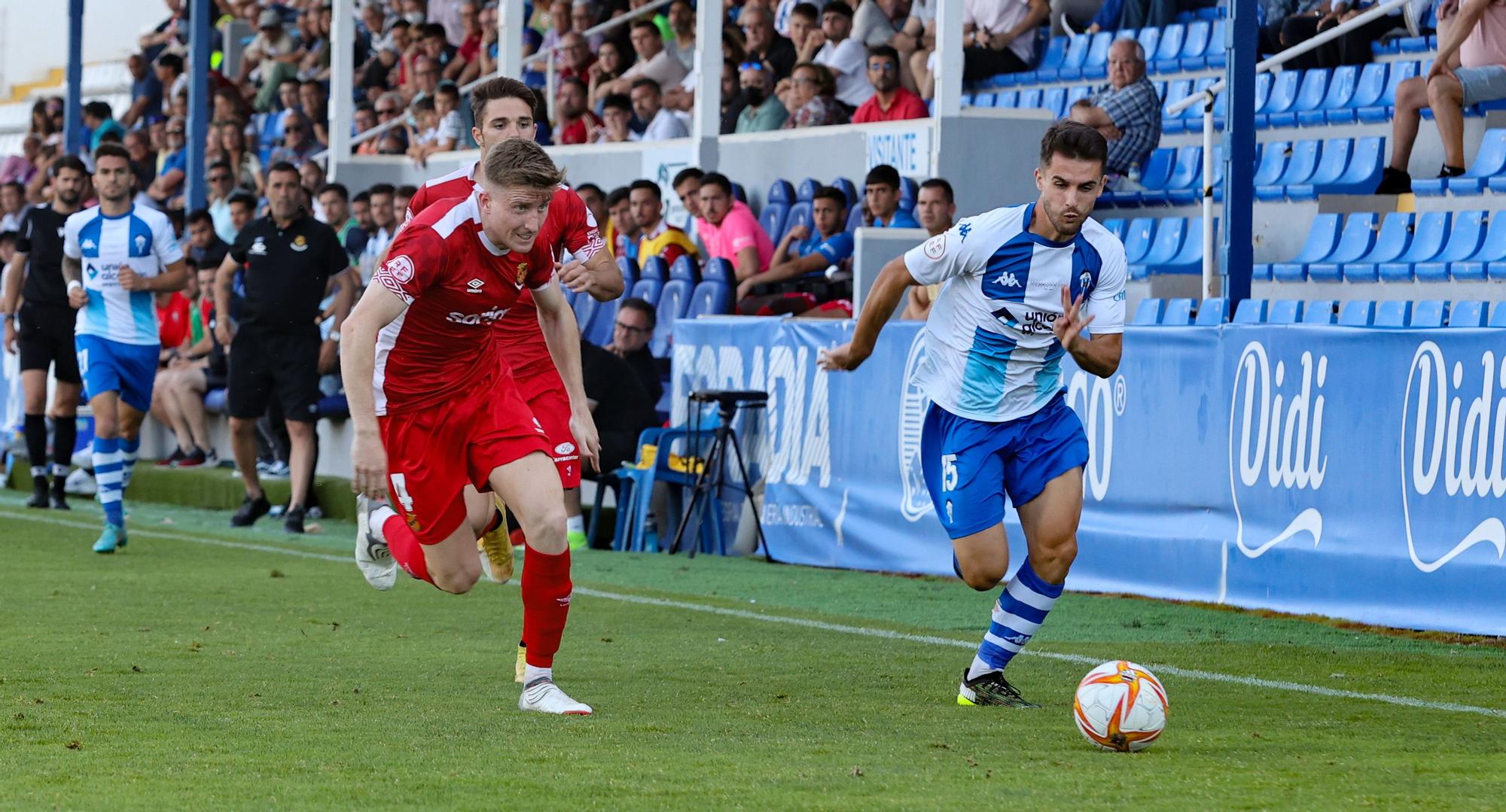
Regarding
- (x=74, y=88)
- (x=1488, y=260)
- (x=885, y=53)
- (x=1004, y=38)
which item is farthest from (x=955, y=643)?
(x=74, y=88)

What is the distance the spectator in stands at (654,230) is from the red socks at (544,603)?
975 cm

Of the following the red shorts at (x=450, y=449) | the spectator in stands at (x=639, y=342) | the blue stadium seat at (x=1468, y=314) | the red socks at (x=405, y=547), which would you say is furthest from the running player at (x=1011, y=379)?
the spectator in stands at (x=639, y=342)

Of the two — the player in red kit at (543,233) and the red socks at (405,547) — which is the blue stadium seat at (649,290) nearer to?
the player in red kit at (543,233)

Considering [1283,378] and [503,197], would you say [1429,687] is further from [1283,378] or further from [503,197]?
[503,197]

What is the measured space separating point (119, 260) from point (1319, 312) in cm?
713

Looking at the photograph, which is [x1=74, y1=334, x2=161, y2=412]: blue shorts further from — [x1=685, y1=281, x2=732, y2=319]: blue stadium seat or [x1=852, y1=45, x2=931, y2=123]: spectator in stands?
[x1=852, y1=45, x2=931, y2=123]: spectator in stands

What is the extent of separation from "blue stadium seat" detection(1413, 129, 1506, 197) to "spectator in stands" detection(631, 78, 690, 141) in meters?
7.96

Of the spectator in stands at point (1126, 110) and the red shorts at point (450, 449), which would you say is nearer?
the red shorts at point (450, 449)

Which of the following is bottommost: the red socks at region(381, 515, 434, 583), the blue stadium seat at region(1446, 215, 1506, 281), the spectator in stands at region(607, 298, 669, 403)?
the red socks at region(381, 515, 434, 583)

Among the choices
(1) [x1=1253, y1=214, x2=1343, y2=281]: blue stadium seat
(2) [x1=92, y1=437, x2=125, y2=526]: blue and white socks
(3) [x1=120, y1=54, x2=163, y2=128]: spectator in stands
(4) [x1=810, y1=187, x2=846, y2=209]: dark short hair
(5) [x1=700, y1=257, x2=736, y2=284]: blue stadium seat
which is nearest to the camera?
(2) [x1=92, y1=437, x2=125, y2=526]: blue and white socks

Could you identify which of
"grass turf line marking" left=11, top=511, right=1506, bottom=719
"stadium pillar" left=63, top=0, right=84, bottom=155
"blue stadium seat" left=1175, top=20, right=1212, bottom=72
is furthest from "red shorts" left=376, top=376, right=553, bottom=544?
"stadium pillar" left=63, top=0, right=84, bottom=155

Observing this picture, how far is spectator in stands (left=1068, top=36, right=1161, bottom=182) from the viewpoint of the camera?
14.2 m

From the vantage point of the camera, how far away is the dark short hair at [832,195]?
15.2 metres

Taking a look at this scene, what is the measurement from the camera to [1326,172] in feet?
44.3
